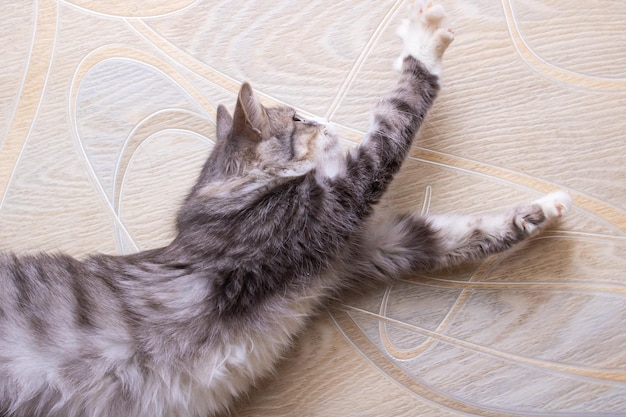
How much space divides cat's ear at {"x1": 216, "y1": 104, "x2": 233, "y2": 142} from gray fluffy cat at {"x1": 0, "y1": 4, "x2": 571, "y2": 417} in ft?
0.16

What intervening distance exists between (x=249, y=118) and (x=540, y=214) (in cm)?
76

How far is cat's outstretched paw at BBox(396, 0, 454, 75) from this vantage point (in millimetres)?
1323

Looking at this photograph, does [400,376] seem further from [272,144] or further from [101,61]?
[101,61]

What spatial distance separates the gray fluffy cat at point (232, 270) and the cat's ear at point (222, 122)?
48 mm

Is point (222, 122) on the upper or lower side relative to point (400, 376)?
upper

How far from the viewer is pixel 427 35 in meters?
1.34

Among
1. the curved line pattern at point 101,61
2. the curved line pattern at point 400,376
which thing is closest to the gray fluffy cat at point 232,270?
the curved line pattern at point 400,376

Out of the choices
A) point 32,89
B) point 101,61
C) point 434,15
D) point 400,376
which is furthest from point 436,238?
point 32,89

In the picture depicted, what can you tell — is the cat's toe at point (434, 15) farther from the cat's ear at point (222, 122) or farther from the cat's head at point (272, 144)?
the cat's ear at point (222, 122)

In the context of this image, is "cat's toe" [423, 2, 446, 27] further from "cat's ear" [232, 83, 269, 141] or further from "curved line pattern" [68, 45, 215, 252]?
"curved line pattern" [68, 45, 215, 252]

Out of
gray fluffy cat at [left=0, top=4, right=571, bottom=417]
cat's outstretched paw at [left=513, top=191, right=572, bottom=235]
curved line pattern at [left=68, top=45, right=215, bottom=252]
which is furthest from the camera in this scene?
curved line pattern at [left=68, top=45, right=215, bottom=252]

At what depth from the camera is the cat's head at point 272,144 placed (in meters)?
1.21

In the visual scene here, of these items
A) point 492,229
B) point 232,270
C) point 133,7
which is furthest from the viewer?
point 133,7

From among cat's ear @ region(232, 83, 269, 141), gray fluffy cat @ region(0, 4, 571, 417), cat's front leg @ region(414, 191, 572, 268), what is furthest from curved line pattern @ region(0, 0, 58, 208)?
cat's front leg @ region(414, 191, 572, 268)
